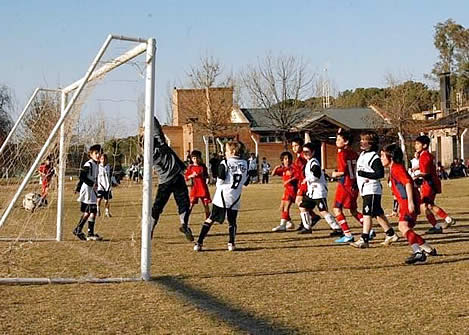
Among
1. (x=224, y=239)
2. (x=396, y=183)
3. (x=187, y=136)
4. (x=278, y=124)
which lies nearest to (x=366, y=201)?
(x=396, y=183)

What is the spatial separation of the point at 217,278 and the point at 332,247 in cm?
336

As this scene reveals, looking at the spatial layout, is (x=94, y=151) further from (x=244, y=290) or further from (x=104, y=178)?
(x=244, y=290)

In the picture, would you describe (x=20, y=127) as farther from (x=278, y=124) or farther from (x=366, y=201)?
(x=278, y=124)

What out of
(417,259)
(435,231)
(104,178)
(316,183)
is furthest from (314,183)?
(104,178)

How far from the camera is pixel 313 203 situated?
13445 mm

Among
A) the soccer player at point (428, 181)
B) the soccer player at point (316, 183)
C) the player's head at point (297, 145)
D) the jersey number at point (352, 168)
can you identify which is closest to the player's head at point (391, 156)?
the jersey number at point (352, 168)

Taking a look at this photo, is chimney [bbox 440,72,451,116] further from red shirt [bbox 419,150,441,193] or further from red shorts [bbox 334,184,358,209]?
red shorts [bbox 334,184,358,209]

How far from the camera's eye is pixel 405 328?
5906mm

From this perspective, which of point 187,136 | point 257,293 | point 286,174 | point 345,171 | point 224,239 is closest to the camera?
point 257,293

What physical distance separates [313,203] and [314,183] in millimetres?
682

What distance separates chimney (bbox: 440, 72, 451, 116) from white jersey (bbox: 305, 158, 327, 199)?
171 ft

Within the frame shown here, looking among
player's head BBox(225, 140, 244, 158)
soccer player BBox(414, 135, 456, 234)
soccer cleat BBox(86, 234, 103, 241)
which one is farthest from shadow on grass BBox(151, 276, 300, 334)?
soccer player BBox(414, 135, 456, 234)

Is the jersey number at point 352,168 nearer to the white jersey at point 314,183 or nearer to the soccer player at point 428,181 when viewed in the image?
the white jersey at point 314,183

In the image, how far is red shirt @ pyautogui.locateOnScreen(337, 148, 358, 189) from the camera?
1210cm
